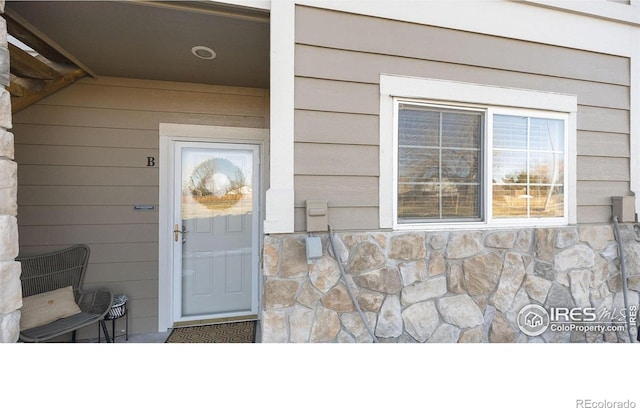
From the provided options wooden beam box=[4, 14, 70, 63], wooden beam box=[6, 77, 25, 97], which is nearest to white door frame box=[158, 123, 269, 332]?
wooden beam box=[4, 14, 70, 63]

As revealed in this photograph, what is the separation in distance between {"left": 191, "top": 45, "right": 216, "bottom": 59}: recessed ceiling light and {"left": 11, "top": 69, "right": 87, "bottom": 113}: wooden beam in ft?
3.58

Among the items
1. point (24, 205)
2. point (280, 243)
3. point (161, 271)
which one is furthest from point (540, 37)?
point (24, 205)

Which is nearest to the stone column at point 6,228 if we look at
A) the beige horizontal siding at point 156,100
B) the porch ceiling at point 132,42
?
the porch ceiling at point 132,42

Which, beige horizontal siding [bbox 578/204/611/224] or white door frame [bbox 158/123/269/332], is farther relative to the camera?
white door frame [bbox 158/123/269/332]

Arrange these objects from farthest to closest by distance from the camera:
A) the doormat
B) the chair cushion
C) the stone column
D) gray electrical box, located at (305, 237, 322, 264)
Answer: the doormat < the chair cushion < gray electrical box, located at (305, 237, 322, 264) < the stone column

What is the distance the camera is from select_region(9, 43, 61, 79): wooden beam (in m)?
1.88

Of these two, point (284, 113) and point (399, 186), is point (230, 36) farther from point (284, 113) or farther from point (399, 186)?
point (399, 186)

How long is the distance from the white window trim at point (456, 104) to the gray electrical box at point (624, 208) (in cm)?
34

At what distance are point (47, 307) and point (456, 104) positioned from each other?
10.7ft

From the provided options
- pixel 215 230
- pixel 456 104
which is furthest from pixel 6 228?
pixel 456 104

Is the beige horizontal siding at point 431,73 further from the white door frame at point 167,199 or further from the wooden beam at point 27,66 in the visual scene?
the wooden beam at point 27,66

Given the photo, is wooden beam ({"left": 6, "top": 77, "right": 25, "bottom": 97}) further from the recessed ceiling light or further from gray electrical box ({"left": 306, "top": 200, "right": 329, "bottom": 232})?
gray electrical box ({"left": 306, "top": 200, "right": 329, "bottom": 232})

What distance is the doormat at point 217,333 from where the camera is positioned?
251 cm

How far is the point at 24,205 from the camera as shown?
2383 millimetres
